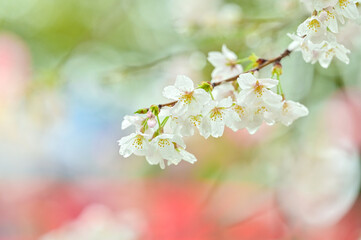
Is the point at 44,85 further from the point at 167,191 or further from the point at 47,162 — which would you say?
the point at 47,162

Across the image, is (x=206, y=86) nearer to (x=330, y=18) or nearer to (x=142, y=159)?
(x=330, y=18)

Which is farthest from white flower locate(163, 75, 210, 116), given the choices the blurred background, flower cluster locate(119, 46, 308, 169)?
the blurred background

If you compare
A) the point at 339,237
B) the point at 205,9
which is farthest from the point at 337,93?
the point at 205,9

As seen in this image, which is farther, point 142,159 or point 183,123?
point 142,159

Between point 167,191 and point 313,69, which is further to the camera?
point 167,191

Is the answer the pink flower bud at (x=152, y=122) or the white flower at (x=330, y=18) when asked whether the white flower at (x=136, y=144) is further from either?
the white flower at (x=330, y=18)

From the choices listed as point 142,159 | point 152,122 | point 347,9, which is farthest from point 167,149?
point 142,159
